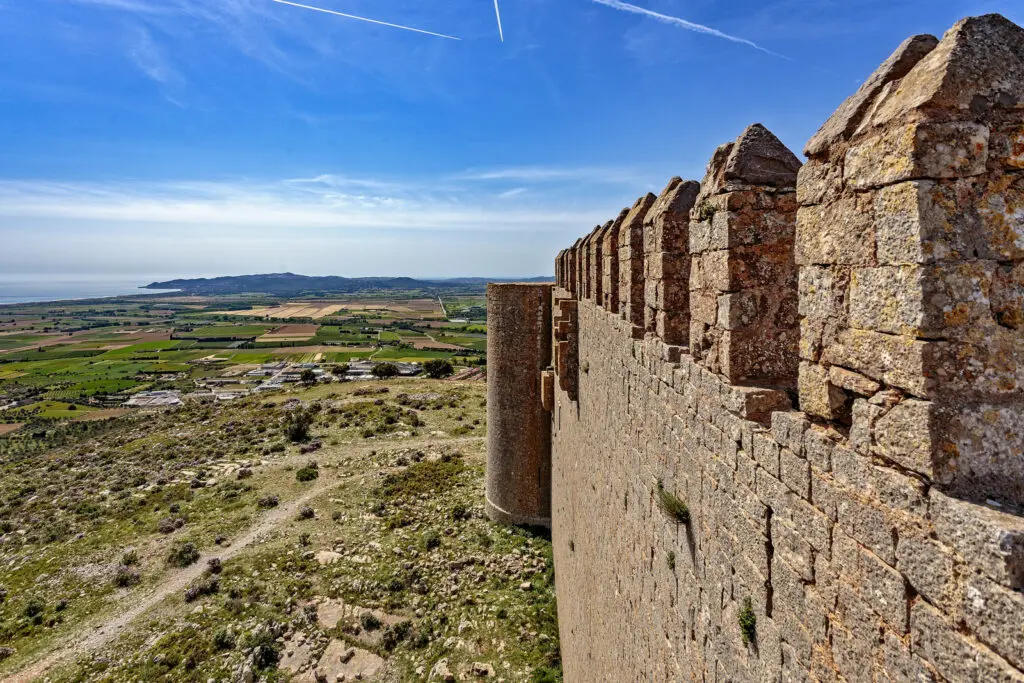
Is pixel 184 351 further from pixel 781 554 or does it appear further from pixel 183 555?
pixel 781 554

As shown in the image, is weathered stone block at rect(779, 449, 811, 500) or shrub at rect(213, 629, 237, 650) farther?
shrub at rect(213, 629, 237, 650)

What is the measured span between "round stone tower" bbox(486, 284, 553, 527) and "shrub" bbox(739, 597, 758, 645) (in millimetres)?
11252

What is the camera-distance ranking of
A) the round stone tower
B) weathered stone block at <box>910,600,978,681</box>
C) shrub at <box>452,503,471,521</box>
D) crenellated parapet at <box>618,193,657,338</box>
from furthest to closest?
1. shrub at <box>452,503,471,521</box>
2. the round stone tower
3. crenellated parapet at <box>618,193,657,338</box>
4. weathered stone block at <box>910,600,978,681</box>

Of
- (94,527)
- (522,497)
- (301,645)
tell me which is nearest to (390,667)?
(301,645)

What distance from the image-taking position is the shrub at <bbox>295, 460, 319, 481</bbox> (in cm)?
2012

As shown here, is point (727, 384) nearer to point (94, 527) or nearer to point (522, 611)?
point (522, 611)

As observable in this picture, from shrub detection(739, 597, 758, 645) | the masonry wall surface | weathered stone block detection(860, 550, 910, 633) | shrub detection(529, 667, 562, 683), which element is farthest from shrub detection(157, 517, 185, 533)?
weathered stone block detection(860, 550, 910, 633)

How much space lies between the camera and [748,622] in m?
2.49

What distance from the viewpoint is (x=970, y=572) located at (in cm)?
140

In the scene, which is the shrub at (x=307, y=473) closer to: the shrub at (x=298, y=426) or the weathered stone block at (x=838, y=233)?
the shrub at (x=298, y=426)

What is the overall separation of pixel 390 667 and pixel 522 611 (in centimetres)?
302

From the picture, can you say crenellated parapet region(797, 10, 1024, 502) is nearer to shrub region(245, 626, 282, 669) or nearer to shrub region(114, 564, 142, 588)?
shrub region(245, 626, 282, 669)

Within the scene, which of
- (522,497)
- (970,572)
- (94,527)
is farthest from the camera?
(94,527)

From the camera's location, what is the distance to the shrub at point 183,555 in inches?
586
